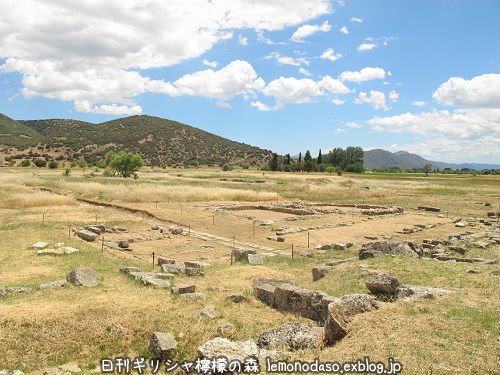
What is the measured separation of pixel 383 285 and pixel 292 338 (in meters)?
3.97

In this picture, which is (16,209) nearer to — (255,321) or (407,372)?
(255,321)

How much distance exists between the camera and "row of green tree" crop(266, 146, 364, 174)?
405ft

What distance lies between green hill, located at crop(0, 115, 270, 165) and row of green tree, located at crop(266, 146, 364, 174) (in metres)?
19.3

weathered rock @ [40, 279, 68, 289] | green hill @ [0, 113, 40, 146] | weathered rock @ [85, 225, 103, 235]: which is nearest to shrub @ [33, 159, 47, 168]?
green hill @ [0, 113, 40, 146]

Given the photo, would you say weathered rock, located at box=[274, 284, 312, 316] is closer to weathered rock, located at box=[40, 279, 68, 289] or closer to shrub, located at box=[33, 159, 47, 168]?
weathered rock, located at box=[40, 279, 68, 289]

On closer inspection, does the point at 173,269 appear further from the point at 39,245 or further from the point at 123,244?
the point at 39,245

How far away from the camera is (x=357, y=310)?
31.6 feet

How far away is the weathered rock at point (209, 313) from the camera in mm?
10641

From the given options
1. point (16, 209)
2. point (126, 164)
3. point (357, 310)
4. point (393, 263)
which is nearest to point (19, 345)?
point (357, 310)

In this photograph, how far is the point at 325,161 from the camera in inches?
5797

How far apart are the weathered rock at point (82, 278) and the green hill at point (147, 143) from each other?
356 feet

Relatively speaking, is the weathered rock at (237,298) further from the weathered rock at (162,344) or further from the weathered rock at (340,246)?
the weathered rock at (340,246)

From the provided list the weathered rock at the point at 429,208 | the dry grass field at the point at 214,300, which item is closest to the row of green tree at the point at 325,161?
the weathered rock at the point at 429,208

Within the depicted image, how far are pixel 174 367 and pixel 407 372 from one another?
458cm
